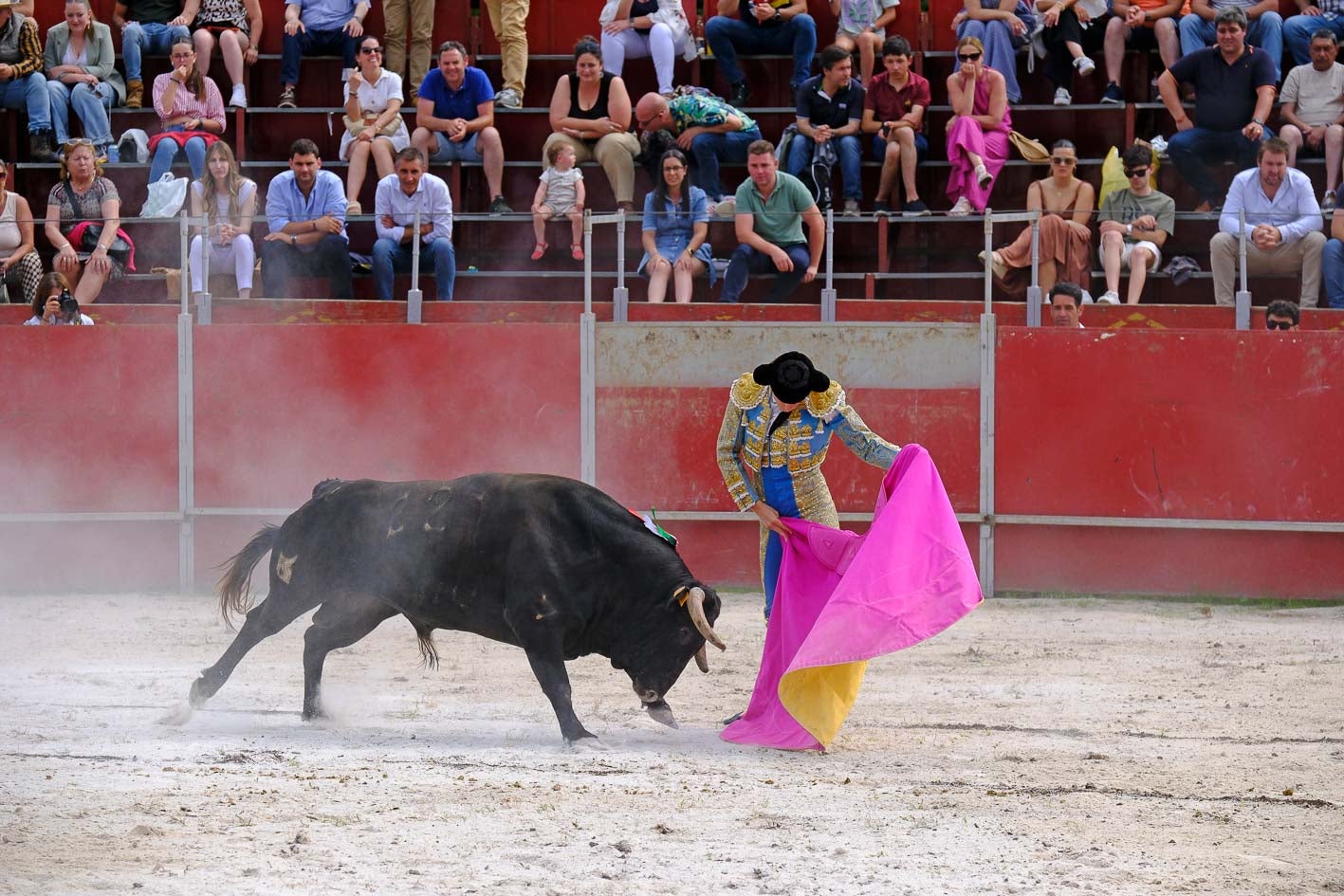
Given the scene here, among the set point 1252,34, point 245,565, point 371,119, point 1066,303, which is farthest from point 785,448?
point 1252,34

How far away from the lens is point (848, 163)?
11234mm

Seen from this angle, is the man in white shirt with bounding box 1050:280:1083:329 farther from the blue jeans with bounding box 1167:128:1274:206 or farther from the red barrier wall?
the blue jeans with bounding box 1167:128:1274:206

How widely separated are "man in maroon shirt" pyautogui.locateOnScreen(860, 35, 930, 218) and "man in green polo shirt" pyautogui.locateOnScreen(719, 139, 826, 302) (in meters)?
1.11

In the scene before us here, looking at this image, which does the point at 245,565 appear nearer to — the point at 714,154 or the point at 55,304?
the point at 55,304

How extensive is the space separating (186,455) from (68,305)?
40.6 inches

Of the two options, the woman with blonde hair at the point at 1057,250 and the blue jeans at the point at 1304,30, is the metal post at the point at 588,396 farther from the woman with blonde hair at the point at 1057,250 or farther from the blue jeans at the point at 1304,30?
the blue jeans at the point at 1304,30

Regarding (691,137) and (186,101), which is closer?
(691,137)

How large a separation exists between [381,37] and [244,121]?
1163mm

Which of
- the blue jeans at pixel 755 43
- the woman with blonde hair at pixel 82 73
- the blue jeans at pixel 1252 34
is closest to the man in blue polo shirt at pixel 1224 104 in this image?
the blue jeans at pixel 1252 34

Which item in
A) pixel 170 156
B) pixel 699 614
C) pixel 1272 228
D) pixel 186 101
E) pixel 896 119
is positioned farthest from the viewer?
pixel 186 101

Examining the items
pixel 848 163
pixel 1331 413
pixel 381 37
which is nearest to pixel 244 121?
pixel 381 37

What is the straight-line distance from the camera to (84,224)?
10227mm

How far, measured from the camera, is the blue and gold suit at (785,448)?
21.0ft

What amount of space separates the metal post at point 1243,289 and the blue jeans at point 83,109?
7050 mm
